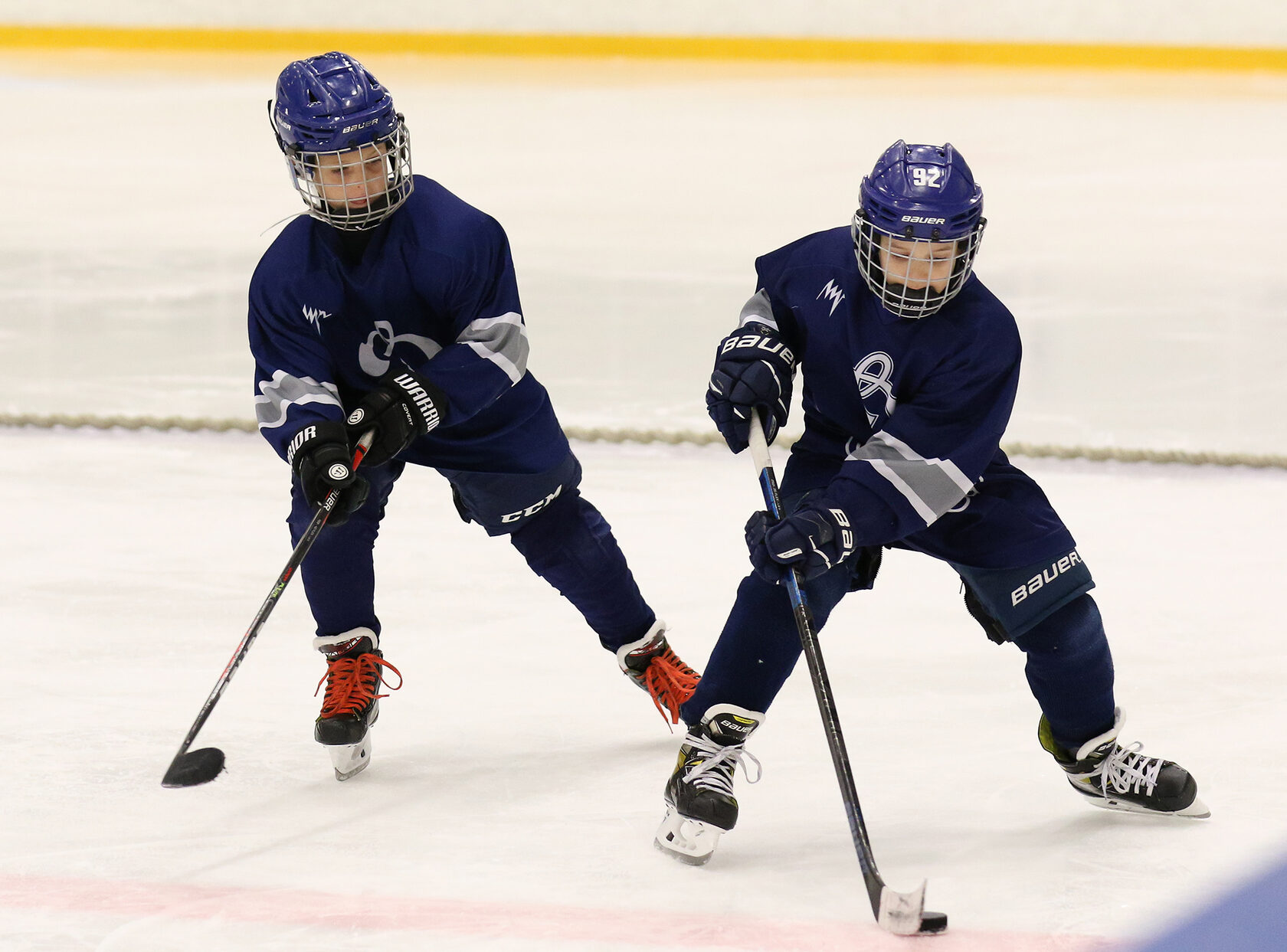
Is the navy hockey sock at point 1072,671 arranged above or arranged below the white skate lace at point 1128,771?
above

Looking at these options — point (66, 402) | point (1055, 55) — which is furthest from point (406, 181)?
point (1055, 55)

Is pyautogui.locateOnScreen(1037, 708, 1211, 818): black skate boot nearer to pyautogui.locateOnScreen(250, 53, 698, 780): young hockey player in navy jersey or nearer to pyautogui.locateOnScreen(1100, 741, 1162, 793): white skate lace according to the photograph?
pyautogui.locateOnScreen(1100, 741, 1162, 793): white skate lace

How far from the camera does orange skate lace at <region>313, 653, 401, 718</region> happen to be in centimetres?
→ 221

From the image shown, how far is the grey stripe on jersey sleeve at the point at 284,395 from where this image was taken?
212cm

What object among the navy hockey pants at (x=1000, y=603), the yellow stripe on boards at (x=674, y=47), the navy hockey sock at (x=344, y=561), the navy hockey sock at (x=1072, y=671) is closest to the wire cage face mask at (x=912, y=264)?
the navy hockey pants at (x=1000, y=603)

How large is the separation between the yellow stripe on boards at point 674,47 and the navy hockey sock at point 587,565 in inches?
287

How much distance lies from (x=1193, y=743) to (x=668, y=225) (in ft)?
12.3

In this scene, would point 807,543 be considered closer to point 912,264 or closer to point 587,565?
point 912,264

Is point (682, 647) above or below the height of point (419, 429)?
below

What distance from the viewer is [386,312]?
7.14 ft

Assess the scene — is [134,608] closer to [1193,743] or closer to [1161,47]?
[1193,743]

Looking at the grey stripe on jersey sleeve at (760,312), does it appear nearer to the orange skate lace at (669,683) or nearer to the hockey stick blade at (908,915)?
the orange skate lace at (669,683)

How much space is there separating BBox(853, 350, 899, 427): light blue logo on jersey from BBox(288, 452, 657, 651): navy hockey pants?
531 mm

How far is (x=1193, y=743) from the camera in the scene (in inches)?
90.9
